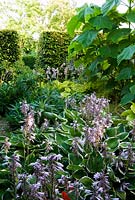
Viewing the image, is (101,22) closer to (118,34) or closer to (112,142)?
(118,34)

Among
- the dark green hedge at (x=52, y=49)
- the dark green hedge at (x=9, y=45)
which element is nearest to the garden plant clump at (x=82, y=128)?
the dark green hedge at (x=52, y=49)

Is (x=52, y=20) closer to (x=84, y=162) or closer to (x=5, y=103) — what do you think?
(x=5, y=103)

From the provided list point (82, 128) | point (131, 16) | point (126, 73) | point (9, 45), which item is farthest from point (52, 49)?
point (82, 128)

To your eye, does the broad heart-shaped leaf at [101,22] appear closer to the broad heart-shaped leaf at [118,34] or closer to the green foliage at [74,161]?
the broad heart-shaped leaf at [118,34]

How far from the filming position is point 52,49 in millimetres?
7605

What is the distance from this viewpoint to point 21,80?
15.0 ft

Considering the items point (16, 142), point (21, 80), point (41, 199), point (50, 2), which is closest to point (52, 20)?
point (50, 2)

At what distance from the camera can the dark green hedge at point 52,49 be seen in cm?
750

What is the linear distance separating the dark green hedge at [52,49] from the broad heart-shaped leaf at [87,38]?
13.0 feet

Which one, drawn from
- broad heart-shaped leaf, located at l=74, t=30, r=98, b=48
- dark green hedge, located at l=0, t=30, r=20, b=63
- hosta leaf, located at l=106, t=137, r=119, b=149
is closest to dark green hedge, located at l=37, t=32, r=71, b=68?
dark green hedge, located at l=0, t=30, r=20, b=63

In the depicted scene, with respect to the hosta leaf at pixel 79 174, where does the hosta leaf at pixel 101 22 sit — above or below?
above

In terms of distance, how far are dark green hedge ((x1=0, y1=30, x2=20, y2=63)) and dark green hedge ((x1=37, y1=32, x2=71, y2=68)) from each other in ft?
1.66

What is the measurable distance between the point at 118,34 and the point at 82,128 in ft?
3.86

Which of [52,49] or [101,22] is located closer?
[101,22]
